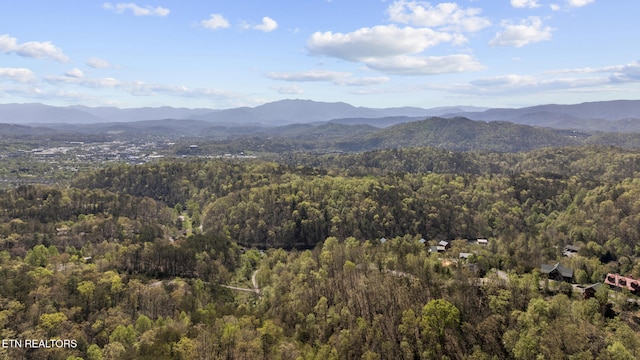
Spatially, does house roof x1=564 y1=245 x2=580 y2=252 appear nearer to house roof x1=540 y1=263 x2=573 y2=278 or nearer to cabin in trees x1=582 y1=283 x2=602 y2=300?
house roof x1=540 y1=263 x2=573 y2=278

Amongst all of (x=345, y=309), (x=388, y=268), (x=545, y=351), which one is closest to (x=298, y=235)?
(x=388, y=268)

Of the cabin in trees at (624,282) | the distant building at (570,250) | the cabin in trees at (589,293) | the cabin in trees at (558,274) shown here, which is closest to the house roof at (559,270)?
the cabin in trees at (558,274)

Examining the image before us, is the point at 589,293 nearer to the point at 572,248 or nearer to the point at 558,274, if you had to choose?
the point at 558,274

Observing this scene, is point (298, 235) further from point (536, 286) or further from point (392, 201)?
point (536, 286)

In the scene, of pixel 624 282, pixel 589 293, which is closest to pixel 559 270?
pixel 589 293

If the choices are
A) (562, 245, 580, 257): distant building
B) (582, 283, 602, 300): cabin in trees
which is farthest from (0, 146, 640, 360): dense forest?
(562, 245, 580, 257): distant building
